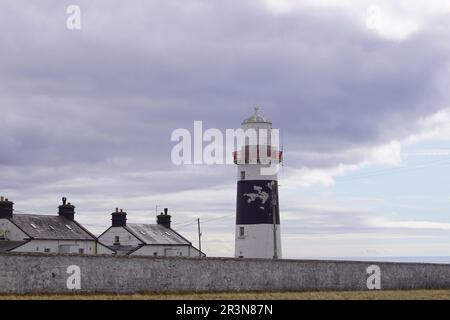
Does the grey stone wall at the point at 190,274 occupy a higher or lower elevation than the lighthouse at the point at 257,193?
lower

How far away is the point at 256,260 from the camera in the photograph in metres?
47.0

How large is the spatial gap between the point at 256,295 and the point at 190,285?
337cm

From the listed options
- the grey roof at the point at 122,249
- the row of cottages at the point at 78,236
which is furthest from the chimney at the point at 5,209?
the grey roof at the point at 122,249

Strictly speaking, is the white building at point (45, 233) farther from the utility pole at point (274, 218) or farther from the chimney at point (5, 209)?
the utility pole at point (274, 218)

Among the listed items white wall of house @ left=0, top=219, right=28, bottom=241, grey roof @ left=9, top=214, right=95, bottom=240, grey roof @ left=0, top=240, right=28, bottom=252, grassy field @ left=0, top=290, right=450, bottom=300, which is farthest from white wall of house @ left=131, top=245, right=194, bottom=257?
grassy field @ left=0, top=290, right=450, bottom=300

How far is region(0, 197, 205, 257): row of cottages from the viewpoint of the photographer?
221 ft

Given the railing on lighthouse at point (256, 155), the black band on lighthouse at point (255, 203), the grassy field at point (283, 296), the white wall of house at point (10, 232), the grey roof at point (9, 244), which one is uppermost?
the railing on lighthouse at point (256, 155)

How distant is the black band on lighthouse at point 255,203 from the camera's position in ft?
202

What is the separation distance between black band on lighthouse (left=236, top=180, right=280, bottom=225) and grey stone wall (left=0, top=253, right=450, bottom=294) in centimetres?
996

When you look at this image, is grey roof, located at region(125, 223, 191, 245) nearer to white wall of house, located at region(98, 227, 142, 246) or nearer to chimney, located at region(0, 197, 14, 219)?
white wall of house, located at region(98, 227, 142, 246)

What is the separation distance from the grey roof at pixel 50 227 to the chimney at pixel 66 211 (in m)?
0.58
